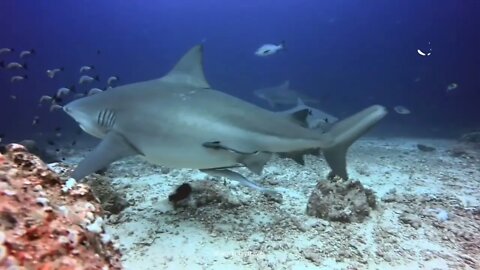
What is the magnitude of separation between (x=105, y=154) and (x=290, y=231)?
236 cm

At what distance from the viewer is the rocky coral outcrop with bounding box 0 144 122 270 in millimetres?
1440

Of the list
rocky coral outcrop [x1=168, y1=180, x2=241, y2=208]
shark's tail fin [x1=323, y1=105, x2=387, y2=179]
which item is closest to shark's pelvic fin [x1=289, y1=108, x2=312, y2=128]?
shark's tail fin [x1=323, y1=105, x2=387, y2=179]

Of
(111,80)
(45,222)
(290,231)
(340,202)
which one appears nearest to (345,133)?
(340,202)

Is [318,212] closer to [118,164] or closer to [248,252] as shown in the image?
[248,252]

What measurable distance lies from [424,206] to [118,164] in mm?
6764

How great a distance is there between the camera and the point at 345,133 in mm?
4965

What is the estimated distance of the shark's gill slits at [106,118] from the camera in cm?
490

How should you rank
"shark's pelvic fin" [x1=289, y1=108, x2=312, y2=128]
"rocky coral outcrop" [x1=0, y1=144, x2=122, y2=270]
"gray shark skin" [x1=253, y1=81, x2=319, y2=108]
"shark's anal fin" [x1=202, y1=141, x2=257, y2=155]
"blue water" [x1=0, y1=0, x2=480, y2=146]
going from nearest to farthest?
1. "rocky coral outcrop" [x1=0, y1=144, x2=122, y2=270]
2. "shark's anal fin" [x1=202, y1=141, x2=257, y2=155]
3. "shark's pelvic fin" [x1=289, y1=108, x2=312, y2=128]
4. "gray shark skin" [x1=253, y1=81, x2=319, y2=108]
5. "blue water" [x1=0, y1=0, x2=480, y2=146]

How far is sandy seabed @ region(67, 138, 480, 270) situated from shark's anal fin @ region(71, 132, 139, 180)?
30.8 inches

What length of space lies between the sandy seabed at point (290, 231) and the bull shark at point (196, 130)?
67cm

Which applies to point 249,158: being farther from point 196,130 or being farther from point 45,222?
point 45,222

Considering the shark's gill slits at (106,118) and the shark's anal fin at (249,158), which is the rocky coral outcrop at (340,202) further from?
the shark's gill slits at (106,118)

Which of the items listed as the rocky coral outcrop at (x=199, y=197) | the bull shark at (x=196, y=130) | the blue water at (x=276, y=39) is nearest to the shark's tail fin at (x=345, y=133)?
the bull shark at (x=196, y=130)

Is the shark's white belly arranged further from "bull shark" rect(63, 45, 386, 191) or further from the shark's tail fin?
the shark's tail fin
